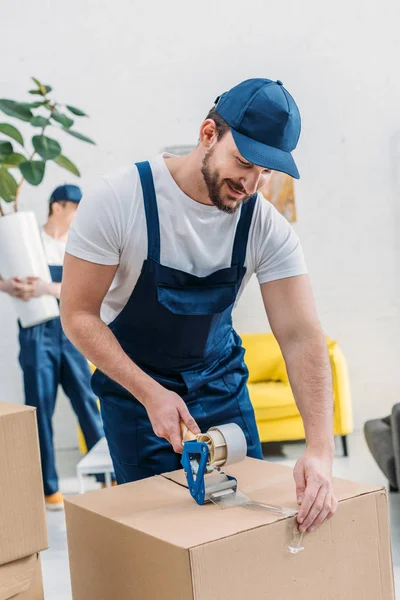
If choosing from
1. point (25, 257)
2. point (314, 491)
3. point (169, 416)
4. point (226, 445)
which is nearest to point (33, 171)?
point (25, 257)

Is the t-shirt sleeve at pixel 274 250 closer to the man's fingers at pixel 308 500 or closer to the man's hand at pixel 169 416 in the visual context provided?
the man's hand at pixel 169 416

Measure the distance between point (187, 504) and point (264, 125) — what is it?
2.22 feet

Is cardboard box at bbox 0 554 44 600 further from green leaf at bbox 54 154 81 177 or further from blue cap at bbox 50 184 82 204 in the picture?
blue cap at bbox 50 184 82 204

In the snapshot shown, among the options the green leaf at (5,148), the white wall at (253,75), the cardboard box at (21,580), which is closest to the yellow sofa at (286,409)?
the white wall at (253,75)

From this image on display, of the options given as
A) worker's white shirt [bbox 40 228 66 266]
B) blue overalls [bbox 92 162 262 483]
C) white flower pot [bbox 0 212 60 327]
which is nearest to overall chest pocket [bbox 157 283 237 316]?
blue overalls [bbox 92 162 262 483]

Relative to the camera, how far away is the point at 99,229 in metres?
1.49

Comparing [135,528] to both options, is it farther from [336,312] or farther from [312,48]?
[312,48]

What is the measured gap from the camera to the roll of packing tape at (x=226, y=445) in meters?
1.21

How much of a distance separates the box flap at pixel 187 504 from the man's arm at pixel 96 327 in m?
0.17

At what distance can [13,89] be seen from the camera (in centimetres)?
503

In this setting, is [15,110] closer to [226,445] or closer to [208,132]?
[208,132]

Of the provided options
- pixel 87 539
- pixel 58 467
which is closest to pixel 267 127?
pixel 87 539

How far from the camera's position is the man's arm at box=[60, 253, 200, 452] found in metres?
1.45

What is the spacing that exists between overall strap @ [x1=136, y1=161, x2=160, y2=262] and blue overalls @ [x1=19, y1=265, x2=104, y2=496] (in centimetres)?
230
